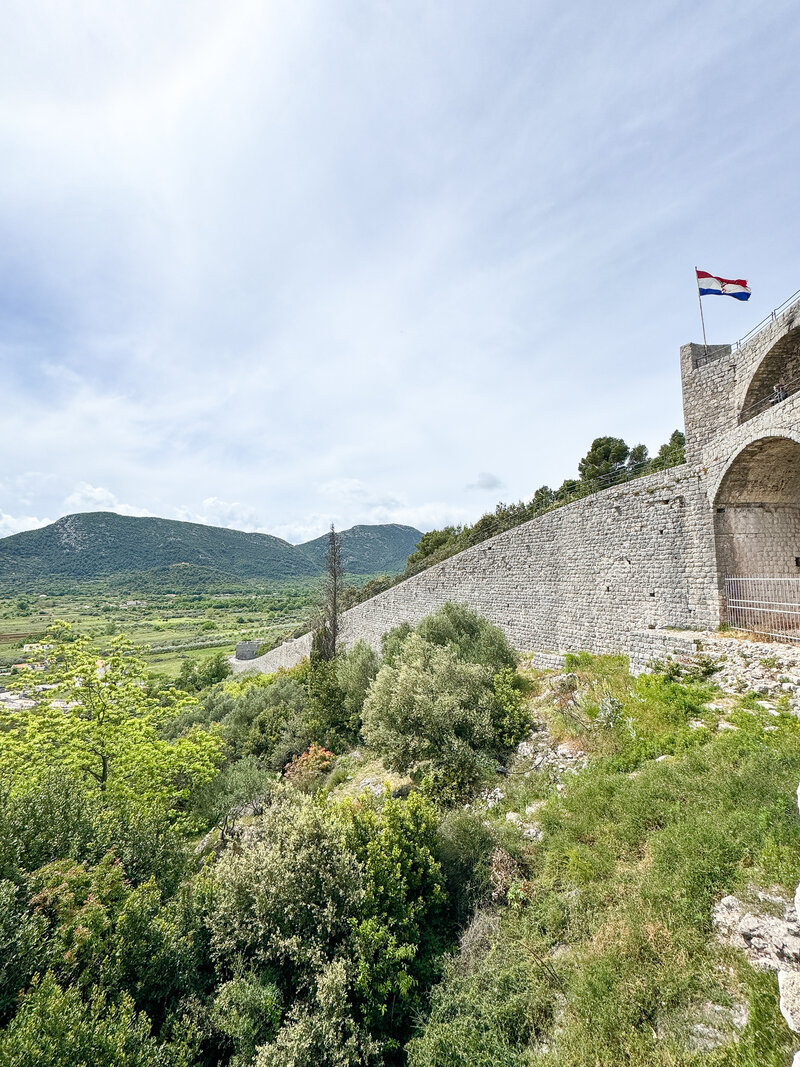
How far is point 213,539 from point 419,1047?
157712 mm

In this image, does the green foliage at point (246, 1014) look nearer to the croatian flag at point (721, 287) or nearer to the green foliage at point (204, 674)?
the croatian flag at point (721, 287)

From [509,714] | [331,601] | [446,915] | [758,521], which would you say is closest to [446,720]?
[509,714]

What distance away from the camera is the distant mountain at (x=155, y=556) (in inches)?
4646

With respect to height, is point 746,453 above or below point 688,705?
above

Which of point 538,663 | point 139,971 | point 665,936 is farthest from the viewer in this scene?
point 538,663

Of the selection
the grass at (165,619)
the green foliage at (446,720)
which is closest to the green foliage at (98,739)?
the green foliage at (446,720)

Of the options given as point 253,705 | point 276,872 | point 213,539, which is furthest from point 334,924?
point 213,539

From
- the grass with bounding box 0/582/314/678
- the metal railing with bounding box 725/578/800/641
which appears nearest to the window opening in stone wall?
the metal railing with bounding box 725/578/800/641

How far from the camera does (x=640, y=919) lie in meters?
3.78

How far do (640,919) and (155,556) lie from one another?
147618mm

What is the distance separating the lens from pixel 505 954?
13.8 ft

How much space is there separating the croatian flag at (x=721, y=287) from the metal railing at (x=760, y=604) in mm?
6935

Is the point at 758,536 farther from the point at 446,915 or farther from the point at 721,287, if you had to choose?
the point at 446,915

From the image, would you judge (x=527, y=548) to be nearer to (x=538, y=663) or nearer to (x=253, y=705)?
(x=538, y=663)
